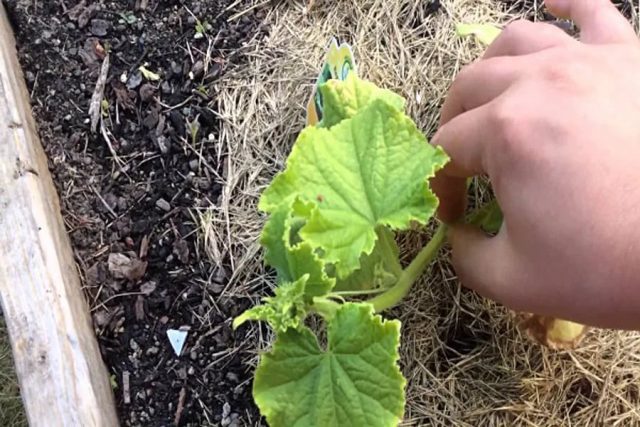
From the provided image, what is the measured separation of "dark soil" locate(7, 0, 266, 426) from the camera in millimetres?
1861

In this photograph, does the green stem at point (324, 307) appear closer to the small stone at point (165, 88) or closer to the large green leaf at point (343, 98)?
the large green leaf at point (343, 98)

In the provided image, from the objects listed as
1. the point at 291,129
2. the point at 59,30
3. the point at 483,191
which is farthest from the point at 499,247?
the point at 59,30

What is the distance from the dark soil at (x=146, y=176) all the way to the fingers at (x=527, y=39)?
0.80 meters

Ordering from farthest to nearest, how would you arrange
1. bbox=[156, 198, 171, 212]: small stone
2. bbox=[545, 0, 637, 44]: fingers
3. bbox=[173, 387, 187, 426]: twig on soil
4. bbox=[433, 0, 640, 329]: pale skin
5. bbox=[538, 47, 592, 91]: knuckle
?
bbox=[156, 198, 171, 212]: small stone
bbox=[173, 387, 187, 426]: twig on soil
bbox=[545, 0, 637, 44]: fingers
bbox=[538, 47, 592, 91]: knuckle
bbox=[433, 0, 640, 329]: pale skin

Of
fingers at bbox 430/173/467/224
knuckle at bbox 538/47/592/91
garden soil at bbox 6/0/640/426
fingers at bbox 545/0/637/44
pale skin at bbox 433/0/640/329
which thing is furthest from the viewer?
garden soil at bbox 6/0/640/426

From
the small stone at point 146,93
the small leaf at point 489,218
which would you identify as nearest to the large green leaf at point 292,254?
the small leaf at point 489,218

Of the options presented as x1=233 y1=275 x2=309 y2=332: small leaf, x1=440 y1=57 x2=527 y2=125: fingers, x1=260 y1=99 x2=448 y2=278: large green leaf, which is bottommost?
x1=233 y1=275 x2=309 y2=332: small leaf

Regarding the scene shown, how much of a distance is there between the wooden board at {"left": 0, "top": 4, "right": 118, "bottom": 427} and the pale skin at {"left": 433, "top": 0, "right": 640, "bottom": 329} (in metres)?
0.80

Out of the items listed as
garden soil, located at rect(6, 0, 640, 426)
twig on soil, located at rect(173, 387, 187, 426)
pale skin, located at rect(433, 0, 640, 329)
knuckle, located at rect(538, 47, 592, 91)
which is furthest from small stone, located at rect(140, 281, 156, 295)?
knuckle, located at rect(538, 47, 592, 91)

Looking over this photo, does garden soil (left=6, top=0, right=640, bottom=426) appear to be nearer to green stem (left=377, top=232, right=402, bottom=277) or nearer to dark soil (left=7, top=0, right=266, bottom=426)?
dark soil (left=7, top=0, right=266, bottom=426)

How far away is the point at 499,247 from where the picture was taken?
1.30 meters

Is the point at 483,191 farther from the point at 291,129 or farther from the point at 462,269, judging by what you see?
the point at 291,129

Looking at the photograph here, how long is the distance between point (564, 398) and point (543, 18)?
0.84m

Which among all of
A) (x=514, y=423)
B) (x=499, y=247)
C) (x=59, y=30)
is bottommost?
(x=514, y=423)
